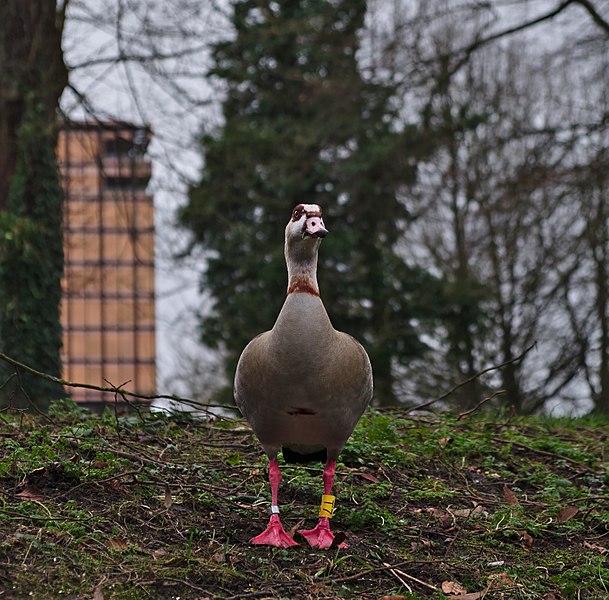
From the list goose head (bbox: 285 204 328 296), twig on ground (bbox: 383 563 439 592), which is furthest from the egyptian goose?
twig on ground (bbox: 383 563 439 592)

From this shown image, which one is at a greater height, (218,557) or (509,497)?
(218,557)

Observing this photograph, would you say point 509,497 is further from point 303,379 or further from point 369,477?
point 303,379

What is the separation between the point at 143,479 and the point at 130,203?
7713mm

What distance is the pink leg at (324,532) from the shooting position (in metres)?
4.62

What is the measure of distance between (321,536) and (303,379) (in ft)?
2.92

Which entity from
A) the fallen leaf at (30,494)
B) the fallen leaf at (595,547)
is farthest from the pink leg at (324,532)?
the fallen leaf at (595,547)

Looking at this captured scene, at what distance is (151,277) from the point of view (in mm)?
21641

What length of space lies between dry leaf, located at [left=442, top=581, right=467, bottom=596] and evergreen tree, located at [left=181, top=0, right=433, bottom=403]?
40.8 ft

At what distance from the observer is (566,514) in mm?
5559

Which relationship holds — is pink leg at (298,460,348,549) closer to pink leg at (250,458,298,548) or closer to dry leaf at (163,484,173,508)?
pink leg at (250,458,298,548)

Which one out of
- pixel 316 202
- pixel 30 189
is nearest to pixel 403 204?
pixel 316 202

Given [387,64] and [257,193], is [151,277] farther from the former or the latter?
[387,64]

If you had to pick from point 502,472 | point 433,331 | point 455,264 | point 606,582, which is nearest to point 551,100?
point 455,264

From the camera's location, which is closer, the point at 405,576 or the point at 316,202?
the point at 405,576
